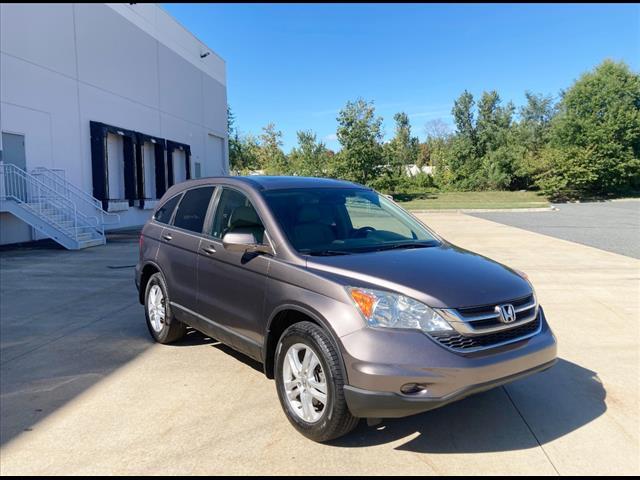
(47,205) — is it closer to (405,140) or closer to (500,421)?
(500,421)

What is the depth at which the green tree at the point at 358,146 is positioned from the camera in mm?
44250

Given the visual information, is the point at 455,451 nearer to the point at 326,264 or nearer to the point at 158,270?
the point at 326,264

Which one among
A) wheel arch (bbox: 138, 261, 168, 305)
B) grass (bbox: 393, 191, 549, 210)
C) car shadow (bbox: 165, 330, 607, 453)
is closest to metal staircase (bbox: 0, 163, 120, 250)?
wheel arch (bbox: 138, 261, 168, 305)

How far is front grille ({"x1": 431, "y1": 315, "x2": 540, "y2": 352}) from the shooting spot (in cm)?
316

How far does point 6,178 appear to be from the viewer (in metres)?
15.2

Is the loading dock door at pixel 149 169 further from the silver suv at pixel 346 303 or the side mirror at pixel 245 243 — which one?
the side mirror at pixel 245 243

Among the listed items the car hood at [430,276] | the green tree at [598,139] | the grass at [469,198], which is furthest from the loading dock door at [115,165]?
the green tree at [598,139]

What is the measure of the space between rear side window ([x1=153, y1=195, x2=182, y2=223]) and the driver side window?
110cm

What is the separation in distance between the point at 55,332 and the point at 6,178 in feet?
37.0

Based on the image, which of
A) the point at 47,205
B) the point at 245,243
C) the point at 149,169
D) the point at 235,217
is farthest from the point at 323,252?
the point at 149,169

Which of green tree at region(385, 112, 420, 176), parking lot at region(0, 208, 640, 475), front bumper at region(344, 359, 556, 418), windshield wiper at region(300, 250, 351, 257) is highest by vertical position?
green tree at region(385, 112, 420, 176)

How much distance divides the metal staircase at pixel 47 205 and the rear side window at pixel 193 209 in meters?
10.8

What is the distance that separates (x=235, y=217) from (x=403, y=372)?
223 centimetres

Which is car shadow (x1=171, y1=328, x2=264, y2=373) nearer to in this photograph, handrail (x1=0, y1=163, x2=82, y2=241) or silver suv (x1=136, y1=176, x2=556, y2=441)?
silver suv (x1=136, y1=176, x2=556, y2=441)
